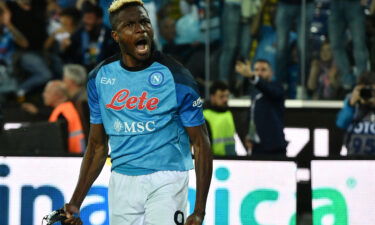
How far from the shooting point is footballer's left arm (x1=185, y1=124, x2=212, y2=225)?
5012mm

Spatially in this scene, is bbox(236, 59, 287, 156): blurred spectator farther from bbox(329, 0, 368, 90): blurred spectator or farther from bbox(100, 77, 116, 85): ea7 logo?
bbox(100, 77, 116, 85): ea7 logo

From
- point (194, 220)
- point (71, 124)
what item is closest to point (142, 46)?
point (194, 220)

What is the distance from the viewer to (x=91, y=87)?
17.7 feet

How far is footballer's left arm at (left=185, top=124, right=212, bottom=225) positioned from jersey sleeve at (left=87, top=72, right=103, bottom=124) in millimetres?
540

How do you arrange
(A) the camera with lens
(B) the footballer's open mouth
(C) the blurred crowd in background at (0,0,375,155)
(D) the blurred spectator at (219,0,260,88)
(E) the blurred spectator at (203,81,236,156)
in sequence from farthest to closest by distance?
1. (D) the blurred spectator at (219,0,260,88)
2. (C) the blurred crowd in background at (0,0,375,155)
3. (E) the blurred spectator at (203,81,236,156)
4. (A) the camera with lens
5. (B) the footballer's open mouth

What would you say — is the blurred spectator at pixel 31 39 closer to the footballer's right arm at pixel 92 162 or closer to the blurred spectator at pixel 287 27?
the blurred spectator at pixel 287 27

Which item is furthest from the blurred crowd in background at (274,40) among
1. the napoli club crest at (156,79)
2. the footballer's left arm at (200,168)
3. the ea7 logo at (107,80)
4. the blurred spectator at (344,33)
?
the footballer's left arm at (200,168)

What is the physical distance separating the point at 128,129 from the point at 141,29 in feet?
1.76

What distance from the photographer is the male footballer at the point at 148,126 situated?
5.13 m

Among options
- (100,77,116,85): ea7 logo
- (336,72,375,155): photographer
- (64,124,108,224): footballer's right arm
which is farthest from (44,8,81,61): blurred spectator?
(100,77,116,85): ea7 logo

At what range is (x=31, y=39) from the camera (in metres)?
14.2

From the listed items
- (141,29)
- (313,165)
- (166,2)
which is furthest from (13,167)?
(166,2)

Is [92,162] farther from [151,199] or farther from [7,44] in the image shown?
[7,44]

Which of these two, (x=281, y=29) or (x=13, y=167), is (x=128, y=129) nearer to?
(x=13, y=167)
